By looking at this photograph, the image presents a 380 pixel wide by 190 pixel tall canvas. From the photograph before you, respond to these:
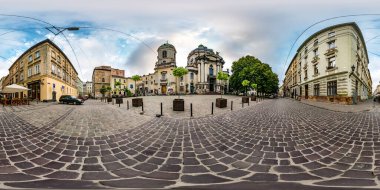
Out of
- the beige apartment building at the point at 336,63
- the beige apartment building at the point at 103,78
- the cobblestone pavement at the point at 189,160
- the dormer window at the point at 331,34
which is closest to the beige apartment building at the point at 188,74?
the beige apartment building at the point at 103,78

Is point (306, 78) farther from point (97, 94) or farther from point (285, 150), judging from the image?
point (97, 94)

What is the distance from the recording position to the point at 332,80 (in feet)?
72.8

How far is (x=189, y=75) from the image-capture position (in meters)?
53.1

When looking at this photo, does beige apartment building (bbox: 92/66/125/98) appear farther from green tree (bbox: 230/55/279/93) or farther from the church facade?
green tree (bbox: 230/55/279/93)

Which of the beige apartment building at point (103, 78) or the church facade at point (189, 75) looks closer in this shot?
the church facade at point (189, 75)

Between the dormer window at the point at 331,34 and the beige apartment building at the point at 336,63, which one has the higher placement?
the dormer window at the point at 331,34

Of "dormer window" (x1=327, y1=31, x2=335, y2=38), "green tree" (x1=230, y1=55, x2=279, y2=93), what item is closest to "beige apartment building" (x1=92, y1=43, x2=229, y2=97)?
"green tree" (x1=230, y1=55, x2=279, y2=93)

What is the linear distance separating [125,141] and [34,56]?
3050cm

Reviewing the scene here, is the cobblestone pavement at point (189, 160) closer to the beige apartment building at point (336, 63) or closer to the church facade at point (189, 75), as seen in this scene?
the beige apartment building at point (336, 63)

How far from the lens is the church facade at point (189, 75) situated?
52.4m

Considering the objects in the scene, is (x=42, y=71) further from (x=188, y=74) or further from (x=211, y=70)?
(x=211, y=70)

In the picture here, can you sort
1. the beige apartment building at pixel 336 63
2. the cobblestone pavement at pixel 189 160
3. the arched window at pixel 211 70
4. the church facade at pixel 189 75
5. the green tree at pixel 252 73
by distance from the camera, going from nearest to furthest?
the cobblestone pavement at pixel 189 160
the beige apartment building at pixel 336 63
the green tree at pixel 252 73
the church facade at pixel 189 75
the arched window at pixel 211 70

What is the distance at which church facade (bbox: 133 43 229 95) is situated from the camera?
172 feet

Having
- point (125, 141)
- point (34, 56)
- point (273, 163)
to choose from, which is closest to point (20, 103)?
point (34, 56)
